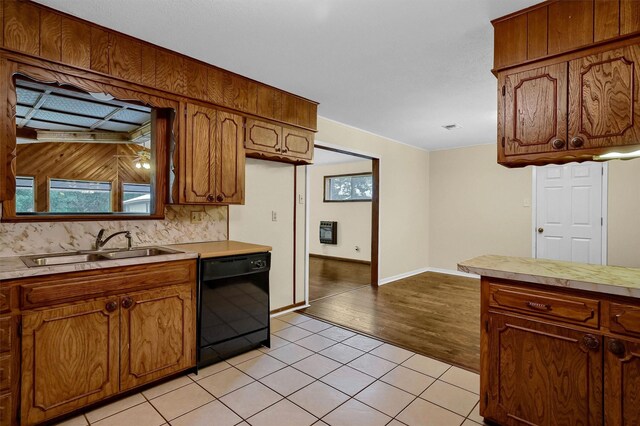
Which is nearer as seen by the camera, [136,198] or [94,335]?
[94,335]

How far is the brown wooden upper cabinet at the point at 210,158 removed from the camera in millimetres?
2584

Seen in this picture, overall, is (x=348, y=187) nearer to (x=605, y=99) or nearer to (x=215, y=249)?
(x=215, y=249)

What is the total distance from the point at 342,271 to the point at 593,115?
4917mm

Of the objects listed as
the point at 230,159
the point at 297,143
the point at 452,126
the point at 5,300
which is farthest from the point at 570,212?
the point at 5,300

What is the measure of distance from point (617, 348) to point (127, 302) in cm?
259

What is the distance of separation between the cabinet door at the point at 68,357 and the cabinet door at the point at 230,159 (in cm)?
120

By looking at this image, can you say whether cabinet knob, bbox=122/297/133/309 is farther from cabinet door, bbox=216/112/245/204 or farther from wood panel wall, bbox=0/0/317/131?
wood panel wall, bbox=0/0/317/131

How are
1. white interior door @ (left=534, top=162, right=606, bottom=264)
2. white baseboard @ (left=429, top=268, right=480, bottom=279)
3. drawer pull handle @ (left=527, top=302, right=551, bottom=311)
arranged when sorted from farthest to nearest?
white baseboard @ (left=429, top=268, right=480, bottom=279) → white interior door @ (left=534, top=162, right=606, bottom=264) → drawer pull handle @ (left=527, top=302, right=551, bottom=311)

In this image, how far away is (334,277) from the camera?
226 inches

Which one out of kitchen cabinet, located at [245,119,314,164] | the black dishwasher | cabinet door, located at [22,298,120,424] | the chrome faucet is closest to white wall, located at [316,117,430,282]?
kitchen cabinet, located at [245,119,314,164]

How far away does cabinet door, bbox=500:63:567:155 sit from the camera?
185cm

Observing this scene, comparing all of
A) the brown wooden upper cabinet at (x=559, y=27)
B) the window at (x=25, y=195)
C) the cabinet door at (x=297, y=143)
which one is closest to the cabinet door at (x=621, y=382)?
the brown wooden upper cabinet at (x=559, y=27)

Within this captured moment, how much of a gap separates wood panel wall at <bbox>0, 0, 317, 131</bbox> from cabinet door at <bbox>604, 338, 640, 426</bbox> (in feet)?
9.57

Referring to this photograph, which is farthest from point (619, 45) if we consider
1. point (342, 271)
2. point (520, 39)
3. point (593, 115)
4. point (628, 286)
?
point (342, 271)
